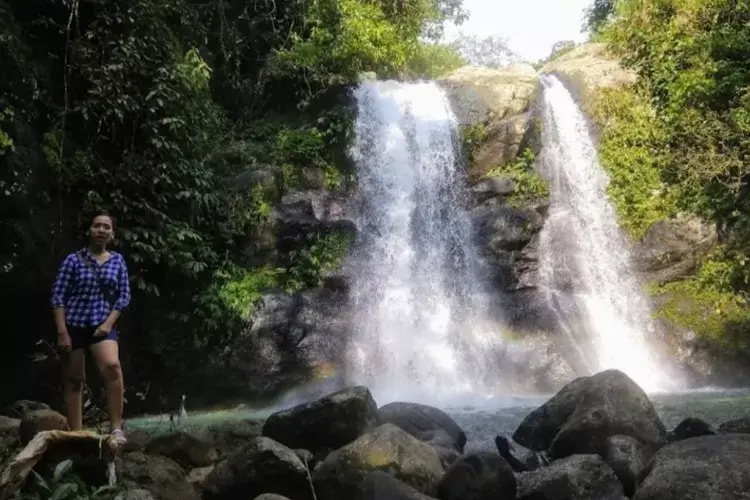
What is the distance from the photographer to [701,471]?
3.87 m

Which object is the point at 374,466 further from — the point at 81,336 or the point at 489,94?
the point at 489,94

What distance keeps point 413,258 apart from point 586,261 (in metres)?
3.32

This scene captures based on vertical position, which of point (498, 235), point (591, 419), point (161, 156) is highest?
point (161, 156)

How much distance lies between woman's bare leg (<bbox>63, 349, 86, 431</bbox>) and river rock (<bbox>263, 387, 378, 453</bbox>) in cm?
157

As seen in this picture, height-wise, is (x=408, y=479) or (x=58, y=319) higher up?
(x=58, y=319)

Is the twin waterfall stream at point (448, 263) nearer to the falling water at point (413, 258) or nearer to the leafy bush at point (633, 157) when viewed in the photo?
the falling water at point (413, 258)

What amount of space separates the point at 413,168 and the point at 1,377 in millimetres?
8682

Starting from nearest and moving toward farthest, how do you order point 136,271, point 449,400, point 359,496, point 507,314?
point 359,496, point 136,271, point 449,400, point 507,314

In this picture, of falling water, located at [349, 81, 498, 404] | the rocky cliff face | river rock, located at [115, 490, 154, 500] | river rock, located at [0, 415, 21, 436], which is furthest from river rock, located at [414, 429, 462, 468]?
the rocky cliff face

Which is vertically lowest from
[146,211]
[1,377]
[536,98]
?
[1,377]

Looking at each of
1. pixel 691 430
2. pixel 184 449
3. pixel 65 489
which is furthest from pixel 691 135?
pixel 65 489

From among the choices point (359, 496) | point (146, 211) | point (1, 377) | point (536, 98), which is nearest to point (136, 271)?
point (146, 211)

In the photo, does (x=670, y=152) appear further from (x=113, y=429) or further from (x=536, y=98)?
(x=113, y=429)

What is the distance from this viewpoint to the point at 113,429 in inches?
167
